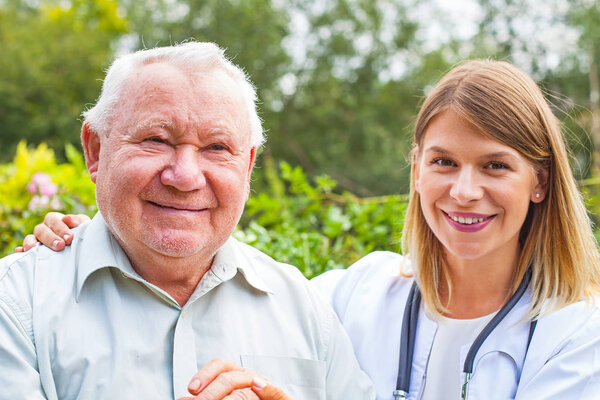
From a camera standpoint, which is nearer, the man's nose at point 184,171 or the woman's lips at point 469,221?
the man's nose at point 184,171

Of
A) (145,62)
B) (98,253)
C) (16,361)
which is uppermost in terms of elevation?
(145,62)

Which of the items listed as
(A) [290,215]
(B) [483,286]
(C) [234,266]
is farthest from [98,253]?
(A) [290,215]

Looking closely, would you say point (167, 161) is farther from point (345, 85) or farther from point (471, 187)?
point (345, 85)

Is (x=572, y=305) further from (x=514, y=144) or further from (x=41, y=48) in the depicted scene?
(x=41, y=48)

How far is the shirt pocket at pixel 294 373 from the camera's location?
2.20 m

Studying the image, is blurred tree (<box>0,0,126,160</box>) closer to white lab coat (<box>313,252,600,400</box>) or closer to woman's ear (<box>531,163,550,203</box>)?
white lab coat (<box>313,252,600,400</box>)

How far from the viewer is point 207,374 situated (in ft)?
6.00

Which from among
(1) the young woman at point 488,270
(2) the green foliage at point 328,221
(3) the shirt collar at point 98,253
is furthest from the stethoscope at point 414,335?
(3) the shirt collar at point 98,253

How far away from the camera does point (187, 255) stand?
2.04 meters

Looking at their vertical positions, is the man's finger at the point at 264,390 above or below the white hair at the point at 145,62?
below

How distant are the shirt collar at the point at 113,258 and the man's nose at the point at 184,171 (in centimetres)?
33

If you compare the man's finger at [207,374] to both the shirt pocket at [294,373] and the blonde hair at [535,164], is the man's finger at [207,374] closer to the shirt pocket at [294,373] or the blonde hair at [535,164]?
the shirt pocket at [294,373]

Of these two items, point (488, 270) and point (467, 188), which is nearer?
point (467, 188)

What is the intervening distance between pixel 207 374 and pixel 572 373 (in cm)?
136
